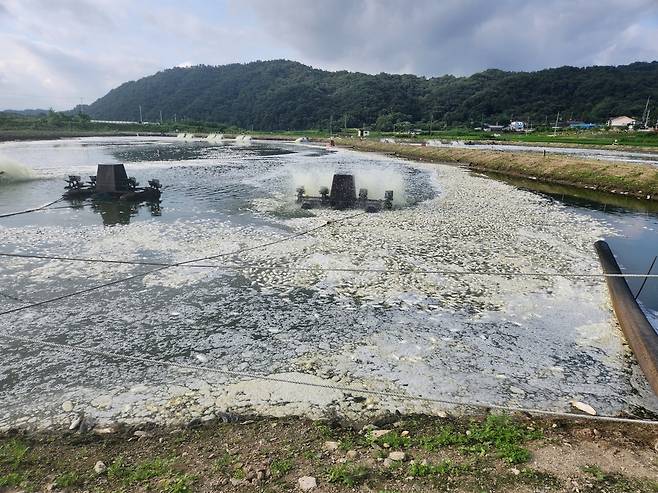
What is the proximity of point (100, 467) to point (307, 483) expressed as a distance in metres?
2.39

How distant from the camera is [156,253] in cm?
1278

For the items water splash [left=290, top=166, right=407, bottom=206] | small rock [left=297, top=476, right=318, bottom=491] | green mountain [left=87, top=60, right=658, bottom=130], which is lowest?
small rock [left=297, top=476, right=318, bottom=491]

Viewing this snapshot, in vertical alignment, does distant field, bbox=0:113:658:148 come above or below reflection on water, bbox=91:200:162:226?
above

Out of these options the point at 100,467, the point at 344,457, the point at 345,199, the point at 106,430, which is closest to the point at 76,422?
the point at 106,430

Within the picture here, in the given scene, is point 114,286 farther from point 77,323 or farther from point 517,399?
point 517,399

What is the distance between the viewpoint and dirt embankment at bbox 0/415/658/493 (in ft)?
13.2

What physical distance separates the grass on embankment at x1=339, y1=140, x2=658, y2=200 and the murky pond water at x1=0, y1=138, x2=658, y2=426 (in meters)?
9.68

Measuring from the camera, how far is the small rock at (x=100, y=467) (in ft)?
14.2

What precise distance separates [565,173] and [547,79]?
5239 inches

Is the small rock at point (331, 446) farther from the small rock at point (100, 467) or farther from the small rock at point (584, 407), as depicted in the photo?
the small rock at point (584, 407)

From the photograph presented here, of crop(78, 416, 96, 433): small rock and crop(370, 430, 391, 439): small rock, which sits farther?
crop(78, 416, 96, 433): small rock

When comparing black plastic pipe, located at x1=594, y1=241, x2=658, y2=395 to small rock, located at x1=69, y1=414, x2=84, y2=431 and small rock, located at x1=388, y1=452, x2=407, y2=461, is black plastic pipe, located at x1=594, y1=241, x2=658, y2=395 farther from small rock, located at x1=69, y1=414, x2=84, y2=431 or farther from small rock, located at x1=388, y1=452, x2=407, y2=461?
small rock, located at x1=69, y1=414, x2=84, y2=431

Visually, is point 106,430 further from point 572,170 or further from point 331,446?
point 572,170

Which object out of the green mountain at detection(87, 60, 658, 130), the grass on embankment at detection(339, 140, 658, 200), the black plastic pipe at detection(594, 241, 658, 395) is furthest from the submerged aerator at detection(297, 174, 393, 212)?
the green mountain at detection(87, 60, 658, 130)
